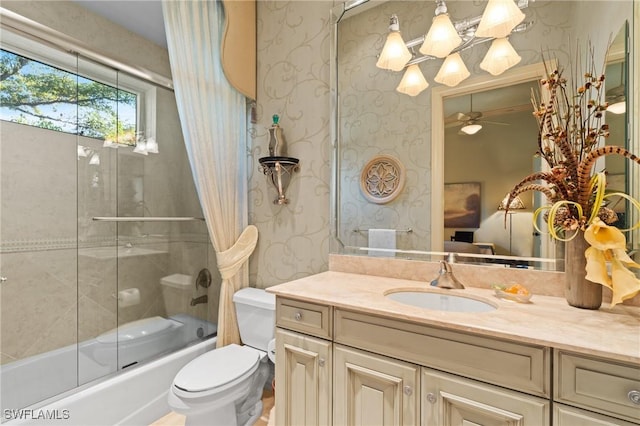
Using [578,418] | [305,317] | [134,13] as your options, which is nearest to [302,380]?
[305,317]

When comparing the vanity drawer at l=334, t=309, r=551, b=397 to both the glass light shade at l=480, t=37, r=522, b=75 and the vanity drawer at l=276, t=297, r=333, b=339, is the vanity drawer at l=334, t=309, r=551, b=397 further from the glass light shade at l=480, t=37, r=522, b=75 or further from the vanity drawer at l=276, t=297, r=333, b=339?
the glass light shade at l=480, t=37, r=522, b=75

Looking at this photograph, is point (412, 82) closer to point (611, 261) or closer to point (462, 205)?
point (462, 205)

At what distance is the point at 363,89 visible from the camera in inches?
62.1

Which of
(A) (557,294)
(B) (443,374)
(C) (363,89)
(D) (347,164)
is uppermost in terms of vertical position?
(C) (363,89)

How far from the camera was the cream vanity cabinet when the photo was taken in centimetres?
69

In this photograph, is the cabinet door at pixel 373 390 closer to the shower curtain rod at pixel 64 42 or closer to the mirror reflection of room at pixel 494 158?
the mirror reflection of room at pixel 494 158

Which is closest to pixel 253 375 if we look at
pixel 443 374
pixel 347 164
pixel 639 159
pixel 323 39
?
pixel 443 374

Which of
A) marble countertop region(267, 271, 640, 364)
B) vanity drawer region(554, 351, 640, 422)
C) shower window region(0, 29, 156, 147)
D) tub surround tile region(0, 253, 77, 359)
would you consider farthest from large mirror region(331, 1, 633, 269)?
tub surround tile region(0, 253, 77, 359)

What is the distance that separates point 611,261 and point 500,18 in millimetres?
1004

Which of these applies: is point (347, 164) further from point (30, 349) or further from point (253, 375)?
point (30, 349)

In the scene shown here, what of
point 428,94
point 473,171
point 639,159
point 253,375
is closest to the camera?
point 639,159

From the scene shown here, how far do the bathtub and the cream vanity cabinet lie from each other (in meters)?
0.98

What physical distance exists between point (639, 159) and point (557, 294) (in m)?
0.52

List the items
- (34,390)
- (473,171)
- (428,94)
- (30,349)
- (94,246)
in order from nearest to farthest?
(473,171)
(428,94)
(34,390)
(30,349)
(94,246)
